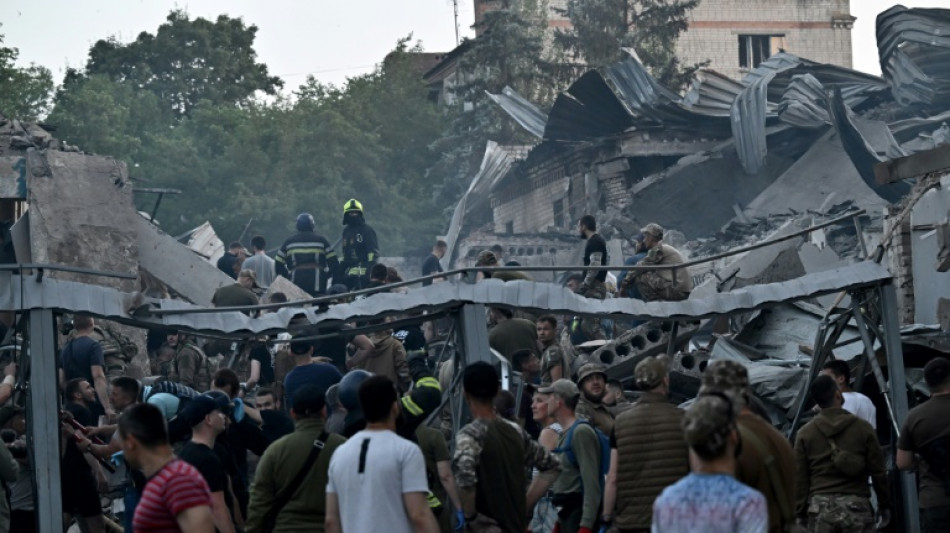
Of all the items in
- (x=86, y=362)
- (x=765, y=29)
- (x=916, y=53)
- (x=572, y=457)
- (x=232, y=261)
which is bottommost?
(x=572, y=457)

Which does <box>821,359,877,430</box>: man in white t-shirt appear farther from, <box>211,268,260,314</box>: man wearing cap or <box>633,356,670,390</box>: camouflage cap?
<box>211,268,260,314</box>: man wearing cap

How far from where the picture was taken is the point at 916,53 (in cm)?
2828

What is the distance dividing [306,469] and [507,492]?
42.7 inches

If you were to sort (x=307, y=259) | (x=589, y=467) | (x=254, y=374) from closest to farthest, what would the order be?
1. (x=589, y=467)
2. (x=254, y=374)
3. (x=307, y=259)

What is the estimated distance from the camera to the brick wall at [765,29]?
55.7m

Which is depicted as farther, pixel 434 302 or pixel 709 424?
pixel 434 302

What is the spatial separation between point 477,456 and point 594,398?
80.3 inches

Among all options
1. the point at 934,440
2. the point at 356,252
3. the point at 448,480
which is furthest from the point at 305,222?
the point at 448,480

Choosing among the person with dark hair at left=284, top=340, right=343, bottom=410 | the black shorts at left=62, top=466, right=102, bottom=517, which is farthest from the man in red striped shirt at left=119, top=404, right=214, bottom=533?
the black shorts at left=62, top=466, right=102, bottom=517

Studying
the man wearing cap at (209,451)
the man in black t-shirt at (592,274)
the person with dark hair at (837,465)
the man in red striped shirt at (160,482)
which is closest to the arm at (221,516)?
the man wearing cap at (209,451)

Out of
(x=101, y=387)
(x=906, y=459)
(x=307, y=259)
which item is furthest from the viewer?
(x=307, y=259)

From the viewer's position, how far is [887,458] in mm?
11688

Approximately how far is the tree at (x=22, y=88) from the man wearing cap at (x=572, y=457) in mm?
41878

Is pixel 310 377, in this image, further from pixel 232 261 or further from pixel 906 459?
pixel 232 261
